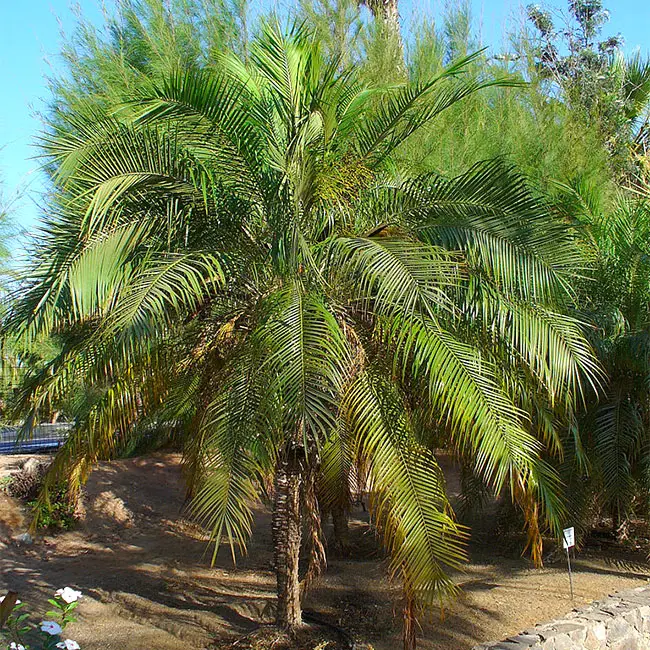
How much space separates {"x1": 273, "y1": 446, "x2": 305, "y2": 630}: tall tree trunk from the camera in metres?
6.17

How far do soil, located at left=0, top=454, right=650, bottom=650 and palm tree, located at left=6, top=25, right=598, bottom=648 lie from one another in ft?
5.07

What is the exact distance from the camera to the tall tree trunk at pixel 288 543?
243 inches

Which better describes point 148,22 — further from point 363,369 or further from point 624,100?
point 624,100

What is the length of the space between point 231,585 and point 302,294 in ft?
15.0

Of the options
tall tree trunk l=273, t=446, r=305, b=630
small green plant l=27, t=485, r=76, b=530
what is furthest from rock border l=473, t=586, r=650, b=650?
small green plant l=27, t=485, r=76, b=530

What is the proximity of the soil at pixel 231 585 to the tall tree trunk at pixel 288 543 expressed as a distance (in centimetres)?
21

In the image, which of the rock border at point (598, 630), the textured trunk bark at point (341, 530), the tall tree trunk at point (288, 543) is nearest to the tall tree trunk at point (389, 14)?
the textured trunk bark at point (341, 530)

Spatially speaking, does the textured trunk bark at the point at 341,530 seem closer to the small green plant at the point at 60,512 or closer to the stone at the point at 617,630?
the stone at the point at 617,630

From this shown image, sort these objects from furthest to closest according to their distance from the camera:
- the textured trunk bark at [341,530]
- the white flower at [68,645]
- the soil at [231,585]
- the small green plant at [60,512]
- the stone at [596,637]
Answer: the small green plant at [60,512]
the textured trunk bark at [341,530]
the soil at [231,585]
the stone at [596,637]
the white flower at [68,645]

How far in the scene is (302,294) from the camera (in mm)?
5246

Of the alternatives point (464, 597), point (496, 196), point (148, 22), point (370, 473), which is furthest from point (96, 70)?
point (464, 597)

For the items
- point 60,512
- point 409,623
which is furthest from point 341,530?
point 60,512

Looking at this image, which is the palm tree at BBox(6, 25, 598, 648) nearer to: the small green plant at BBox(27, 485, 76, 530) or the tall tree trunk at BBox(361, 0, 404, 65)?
the tall tree trunk at BBox(361, 0, 404, 65)

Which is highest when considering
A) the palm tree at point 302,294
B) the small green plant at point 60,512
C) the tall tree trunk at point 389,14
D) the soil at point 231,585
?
the tall tree trunk at point 389,14
